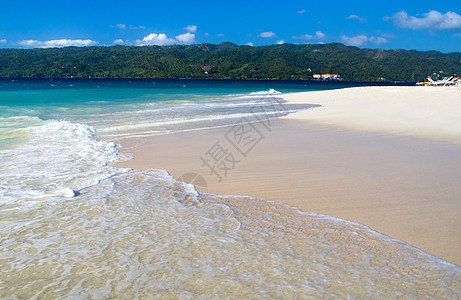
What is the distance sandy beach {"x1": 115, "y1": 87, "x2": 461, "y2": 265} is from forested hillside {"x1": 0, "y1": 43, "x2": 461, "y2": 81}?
117229 millimetres

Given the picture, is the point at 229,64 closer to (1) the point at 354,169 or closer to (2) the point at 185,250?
(1) the point at 354,169

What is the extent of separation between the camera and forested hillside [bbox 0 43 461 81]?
119 meters

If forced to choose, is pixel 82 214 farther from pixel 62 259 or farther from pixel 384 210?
pixel 384 210

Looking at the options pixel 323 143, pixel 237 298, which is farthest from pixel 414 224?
pixel 323 143

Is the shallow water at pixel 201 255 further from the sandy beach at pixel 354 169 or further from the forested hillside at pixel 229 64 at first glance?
the forested hillside at pixel 229 64

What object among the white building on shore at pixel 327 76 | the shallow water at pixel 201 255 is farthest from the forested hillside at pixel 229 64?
the shallow water at pixel 201 255

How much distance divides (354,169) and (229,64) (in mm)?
140344

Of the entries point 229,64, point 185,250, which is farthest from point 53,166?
point 229,64

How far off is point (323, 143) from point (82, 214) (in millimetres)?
6026

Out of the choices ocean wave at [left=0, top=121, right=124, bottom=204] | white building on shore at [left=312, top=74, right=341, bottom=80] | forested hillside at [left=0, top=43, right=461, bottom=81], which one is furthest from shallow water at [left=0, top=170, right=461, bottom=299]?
white building on shore at [left=312, top=74, right=341, bottom=80]

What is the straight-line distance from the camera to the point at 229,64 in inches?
5556

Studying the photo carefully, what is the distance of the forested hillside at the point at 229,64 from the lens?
119494 millimetres

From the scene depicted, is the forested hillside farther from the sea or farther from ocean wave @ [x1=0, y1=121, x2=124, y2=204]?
the sea

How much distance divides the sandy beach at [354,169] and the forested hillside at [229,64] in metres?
117
